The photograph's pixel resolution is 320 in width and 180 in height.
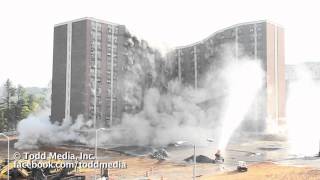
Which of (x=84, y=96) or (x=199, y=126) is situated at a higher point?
(x=84, y=96)

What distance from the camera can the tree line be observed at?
143788mm

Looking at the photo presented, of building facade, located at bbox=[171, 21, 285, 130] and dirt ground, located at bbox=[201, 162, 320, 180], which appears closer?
dirt ground, located at bbox=[201, 162, 320, 180]

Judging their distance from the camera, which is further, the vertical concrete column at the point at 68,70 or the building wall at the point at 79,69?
the vertical concrete column at the point at 68,70

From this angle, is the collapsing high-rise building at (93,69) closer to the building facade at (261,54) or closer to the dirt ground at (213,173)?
the building facade at (261,54)

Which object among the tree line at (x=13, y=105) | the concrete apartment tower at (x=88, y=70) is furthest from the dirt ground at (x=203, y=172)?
the tree line at (x=13, y=105)

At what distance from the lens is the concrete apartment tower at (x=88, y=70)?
105m

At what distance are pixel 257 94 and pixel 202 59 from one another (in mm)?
19841

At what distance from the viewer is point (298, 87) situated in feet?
394

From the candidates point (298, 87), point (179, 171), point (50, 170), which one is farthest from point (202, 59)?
point (50, 170)

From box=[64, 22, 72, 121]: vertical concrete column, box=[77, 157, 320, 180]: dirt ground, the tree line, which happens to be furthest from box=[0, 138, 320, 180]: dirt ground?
the tree line

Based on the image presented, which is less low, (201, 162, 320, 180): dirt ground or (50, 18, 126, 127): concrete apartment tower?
(50, 18, 126, 127): concrete apartment tower

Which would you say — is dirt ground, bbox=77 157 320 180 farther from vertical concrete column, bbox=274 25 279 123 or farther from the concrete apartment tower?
vertical concrete column, bbox=274 25 279 123

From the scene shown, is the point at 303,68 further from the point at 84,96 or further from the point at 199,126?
the point at 84,96

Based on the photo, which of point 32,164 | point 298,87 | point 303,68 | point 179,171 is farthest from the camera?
point 303,68
